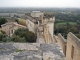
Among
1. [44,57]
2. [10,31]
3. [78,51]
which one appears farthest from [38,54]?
[10,31]

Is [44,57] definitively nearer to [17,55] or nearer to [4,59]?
[17,55]

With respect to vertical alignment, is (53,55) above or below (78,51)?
above

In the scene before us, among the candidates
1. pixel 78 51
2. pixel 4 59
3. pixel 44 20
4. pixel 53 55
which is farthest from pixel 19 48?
pixel 44 20

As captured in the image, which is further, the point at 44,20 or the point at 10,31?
the point at 10,31

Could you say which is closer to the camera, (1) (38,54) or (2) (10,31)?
(1) (38,54)

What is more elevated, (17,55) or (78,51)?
(17,55)

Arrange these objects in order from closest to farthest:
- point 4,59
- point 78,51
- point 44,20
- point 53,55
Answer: point 4,59
point 53,55
point 78,51
point 44,20

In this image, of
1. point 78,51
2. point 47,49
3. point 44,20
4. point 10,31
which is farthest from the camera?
point 10,31

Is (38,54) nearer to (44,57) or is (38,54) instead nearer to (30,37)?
(44,57)

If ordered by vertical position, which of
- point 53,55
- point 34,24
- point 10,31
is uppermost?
point 53,55
